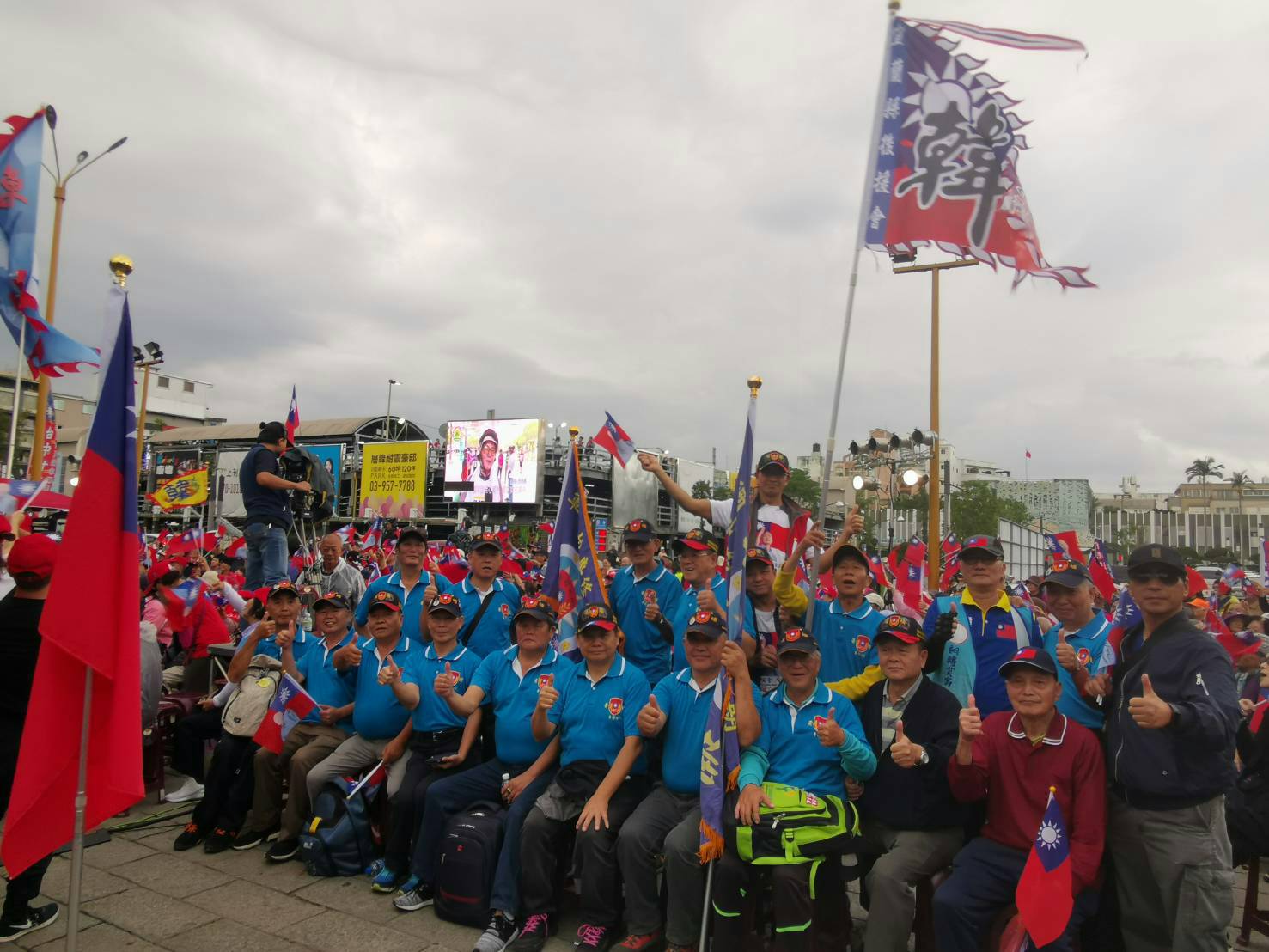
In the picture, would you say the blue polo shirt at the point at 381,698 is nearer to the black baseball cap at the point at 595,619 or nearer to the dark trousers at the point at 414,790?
the dark trousers at the point at 414,790

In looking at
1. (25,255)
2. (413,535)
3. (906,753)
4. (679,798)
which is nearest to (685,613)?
(679,798)

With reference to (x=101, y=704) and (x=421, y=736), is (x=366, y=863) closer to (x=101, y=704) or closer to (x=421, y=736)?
(x=421, y=736)

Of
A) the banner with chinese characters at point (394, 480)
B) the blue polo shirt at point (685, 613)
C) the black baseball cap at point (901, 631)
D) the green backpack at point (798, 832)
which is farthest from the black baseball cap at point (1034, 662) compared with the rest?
the banner with chinese characters at point (394, 480)

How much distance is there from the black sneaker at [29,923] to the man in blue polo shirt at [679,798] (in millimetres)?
3150

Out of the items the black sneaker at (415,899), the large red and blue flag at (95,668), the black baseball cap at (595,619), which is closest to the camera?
the large red and blue flag at (95,668)

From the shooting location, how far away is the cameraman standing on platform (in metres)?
6.93

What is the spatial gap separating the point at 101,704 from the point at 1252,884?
6108 millimetres

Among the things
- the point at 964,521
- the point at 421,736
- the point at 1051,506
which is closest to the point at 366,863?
the point at 421,736

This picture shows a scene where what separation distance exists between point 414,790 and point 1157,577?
14.7ft

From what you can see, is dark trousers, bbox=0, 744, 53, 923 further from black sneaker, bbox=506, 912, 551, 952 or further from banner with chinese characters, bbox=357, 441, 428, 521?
banner with chinese characters, bbox=357, 441, 428, 521

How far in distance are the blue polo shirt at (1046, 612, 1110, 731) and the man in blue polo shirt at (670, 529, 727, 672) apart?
2.02 meters

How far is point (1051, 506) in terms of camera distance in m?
76.8

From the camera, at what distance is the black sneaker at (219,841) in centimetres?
566

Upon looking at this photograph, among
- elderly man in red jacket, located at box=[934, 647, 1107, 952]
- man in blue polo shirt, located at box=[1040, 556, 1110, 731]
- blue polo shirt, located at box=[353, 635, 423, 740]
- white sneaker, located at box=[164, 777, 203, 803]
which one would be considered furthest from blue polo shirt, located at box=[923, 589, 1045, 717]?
white sneaker, located at box=[164, 777, 203, 803]
